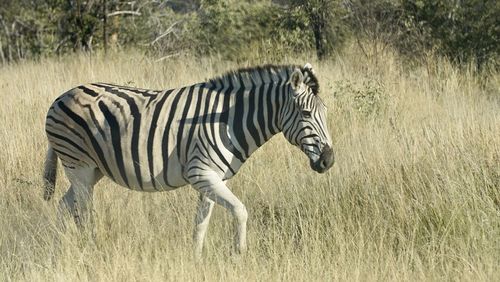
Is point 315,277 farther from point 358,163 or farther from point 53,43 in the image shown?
point 53,43

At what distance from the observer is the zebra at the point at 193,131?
508 cm

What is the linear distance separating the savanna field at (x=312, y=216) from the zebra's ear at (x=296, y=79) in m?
0.99

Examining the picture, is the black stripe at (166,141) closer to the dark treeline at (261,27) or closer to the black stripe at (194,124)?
the black stripe at (194,124)

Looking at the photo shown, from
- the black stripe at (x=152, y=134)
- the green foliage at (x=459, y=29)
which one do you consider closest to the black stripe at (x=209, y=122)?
the black stripe at (x=152, y=134)

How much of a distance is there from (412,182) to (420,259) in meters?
0.99

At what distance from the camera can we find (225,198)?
4.95 metres

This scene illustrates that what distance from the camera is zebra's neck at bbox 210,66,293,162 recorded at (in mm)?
5203

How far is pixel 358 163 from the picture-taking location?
6.53 m

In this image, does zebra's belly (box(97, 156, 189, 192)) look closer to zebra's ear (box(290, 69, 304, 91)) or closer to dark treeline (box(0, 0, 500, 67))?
zebra's ear (box(290, 69, 304, 91))

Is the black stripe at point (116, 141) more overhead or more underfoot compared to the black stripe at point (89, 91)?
more underfoot

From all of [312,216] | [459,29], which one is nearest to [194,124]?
[312,216]

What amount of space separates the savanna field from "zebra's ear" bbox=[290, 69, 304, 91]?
99 centimetres

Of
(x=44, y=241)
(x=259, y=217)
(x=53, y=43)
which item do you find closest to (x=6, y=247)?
(x=44, y=241)

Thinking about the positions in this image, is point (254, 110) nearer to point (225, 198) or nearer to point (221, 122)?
point (221, 122)
